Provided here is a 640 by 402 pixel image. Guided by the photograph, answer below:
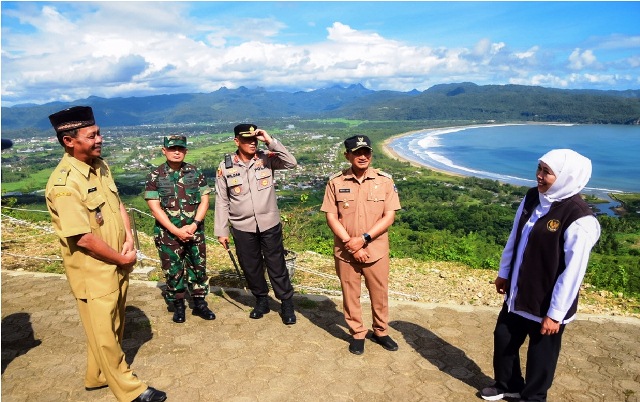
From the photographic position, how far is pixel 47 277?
16.6ft

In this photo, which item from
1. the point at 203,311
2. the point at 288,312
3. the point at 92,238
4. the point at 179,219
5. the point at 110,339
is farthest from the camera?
the point at 203,311

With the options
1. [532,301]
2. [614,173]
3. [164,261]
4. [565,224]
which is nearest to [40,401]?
[164,261]

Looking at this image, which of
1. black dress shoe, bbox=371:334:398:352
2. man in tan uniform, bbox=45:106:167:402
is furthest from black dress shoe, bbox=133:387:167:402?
black dress shoe, bbox=371:334:398:352

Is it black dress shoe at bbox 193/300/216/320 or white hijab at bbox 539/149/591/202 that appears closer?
white hijab at bbox 539/149/591/202

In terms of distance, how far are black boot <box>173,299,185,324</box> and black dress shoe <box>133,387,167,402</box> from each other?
3.80 feet

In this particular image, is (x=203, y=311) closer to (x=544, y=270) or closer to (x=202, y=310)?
(x=202, y=310)

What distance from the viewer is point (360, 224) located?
3.22 meters

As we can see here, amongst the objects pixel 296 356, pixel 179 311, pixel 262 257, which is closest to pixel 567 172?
pixel 296 356

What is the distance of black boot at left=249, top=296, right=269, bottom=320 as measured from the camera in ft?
13.1

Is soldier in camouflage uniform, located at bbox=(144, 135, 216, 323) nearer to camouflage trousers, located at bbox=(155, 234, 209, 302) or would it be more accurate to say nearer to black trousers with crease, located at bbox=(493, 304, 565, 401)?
camouflage trousers, located at bbox=(155, 234, 209, 302)

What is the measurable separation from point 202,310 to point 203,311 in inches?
0.6

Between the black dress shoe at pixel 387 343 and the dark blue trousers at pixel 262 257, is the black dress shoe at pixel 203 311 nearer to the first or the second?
the dark blue trousers at pixel 262 257

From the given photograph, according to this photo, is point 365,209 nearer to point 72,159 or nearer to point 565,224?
point 565,224

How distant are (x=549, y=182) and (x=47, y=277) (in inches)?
213
